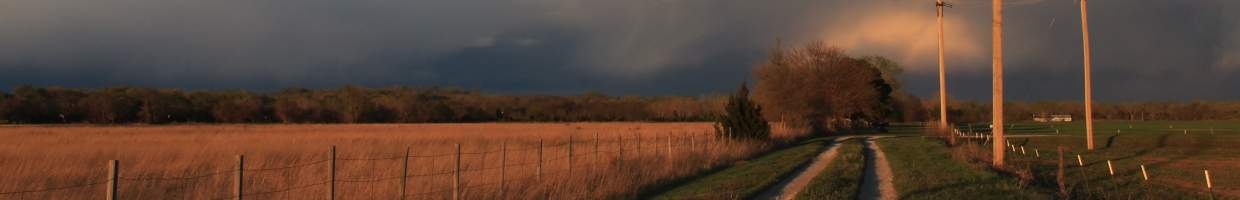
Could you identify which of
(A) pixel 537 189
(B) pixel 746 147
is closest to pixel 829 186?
(A) pixel 537 189

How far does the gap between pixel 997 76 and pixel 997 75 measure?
0.03 metres

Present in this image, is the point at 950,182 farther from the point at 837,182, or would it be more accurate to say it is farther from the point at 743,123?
the point at 743,123

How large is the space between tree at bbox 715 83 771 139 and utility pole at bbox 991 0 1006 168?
389 inches

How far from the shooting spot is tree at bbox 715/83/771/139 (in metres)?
33.9

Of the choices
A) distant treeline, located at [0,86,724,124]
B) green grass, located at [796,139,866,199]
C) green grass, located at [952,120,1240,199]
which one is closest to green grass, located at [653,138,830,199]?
green grass, located at [796,139,866,199]

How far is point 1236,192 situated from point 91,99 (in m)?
91.5

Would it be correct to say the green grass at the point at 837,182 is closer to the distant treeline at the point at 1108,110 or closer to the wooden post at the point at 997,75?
the wooden post at the point at 997,75

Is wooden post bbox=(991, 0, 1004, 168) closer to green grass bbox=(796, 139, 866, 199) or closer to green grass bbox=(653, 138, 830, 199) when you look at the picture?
green grass bbox=(796, 139, 866, 199)

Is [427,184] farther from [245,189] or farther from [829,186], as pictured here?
[829,186]

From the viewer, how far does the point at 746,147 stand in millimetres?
29266

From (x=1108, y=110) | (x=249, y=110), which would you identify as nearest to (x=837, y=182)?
(x=249, y=110)

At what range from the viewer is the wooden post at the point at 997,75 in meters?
24.8

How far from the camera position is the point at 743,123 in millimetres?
34156

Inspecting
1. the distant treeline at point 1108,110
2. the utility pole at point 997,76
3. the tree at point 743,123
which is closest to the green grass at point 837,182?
the utility pole at point 997,76
